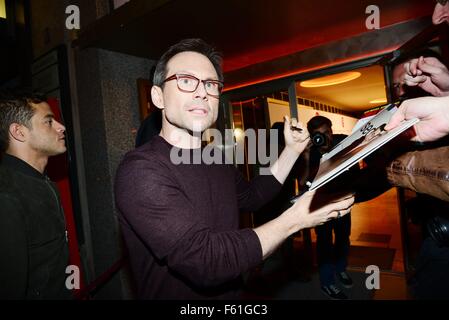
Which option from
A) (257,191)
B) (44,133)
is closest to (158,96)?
(257,191)

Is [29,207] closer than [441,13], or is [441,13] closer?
[441,13]

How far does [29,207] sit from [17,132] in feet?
2.40

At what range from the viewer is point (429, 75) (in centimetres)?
186

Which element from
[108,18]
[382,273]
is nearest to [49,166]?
[108,18]

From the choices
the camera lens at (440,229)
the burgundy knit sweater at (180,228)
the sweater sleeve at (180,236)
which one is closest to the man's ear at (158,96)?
the burgundy knit sweater at (180,228)

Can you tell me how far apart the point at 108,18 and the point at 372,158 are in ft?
8.76

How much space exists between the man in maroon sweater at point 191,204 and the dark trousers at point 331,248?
7.49 feet

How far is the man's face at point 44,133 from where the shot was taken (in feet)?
7.73

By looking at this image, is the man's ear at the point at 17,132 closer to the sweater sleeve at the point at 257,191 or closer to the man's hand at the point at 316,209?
the sweater sleeve at the point at 257,191

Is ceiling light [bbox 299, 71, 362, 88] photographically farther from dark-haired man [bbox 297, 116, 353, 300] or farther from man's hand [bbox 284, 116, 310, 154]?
man's hand [bbox 284, 116, 310, 154]

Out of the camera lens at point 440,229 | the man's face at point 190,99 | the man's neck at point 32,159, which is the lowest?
the camera lens at point 440,229

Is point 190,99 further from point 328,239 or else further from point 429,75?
point 328,239

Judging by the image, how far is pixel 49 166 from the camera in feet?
12.2
